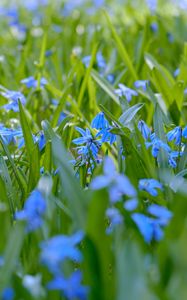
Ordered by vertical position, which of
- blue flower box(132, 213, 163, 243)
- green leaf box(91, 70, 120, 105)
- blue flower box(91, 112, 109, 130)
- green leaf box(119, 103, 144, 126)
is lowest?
blue flower box(132, 213, 163, 243)

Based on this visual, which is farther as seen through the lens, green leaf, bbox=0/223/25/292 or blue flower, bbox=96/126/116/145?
blue flower, bbox=96/126/116/145

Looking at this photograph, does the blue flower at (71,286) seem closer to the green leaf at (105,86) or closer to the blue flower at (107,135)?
the blue flower at (107,135)

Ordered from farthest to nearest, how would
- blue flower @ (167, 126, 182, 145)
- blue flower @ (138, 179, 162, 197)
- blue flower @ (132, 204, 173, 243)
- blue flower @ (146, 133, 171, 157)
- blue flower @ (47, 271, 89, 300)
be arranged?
1. blue flower @ (167, 126, 182, 145)
2. blue flower @ (146, 133, 171, 157)
3. blue flower @ (138, 179, 162, 197)
4. blue flower @ (132, 204, 173, 243)
5. blue flower @ (47, 271, 89, 300)

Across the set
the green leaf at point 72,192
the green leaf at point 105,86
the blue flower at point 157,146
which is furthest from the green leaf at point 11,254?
the green leaf at point 105,86

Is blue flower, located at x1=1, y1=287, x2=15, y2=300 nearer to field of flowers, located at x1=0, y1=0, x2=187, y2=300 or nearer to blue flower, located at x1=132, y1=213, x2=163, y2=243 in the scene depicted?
field of flowers, located at x1=0, y1=0, x2=187, y2=300

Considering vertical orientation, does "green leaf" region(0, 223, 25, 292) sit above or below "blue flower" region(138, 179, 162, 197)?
above

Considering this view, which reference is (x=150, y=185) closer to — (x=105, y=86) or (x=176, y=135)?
(x=176, y=135)

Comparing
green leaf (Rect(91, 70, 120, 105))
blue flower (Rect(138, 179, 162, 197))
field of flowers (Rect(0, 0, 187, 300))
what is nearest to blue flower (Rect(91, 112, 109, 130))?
field of flowers (Rect(0, 0, 187, 300))

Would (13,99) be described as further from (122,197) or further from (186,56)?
(122,197)

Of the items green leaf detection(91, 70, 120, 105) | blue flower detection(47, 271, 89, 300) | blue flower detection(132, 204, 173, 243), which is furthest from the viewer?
green leaf detection(91, 70, 120, 105)

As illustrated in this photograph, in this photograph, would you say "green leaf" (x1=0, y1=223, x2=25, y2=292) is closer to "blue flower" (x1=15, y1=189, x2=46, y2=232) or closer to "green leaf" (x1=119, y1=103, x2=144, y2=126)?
"blue flower" (x1=15, y1=189, x2=46, y2=232)

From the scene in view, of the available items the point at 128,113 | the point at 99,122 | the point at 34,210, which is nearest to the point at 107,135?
the point at 99,122
